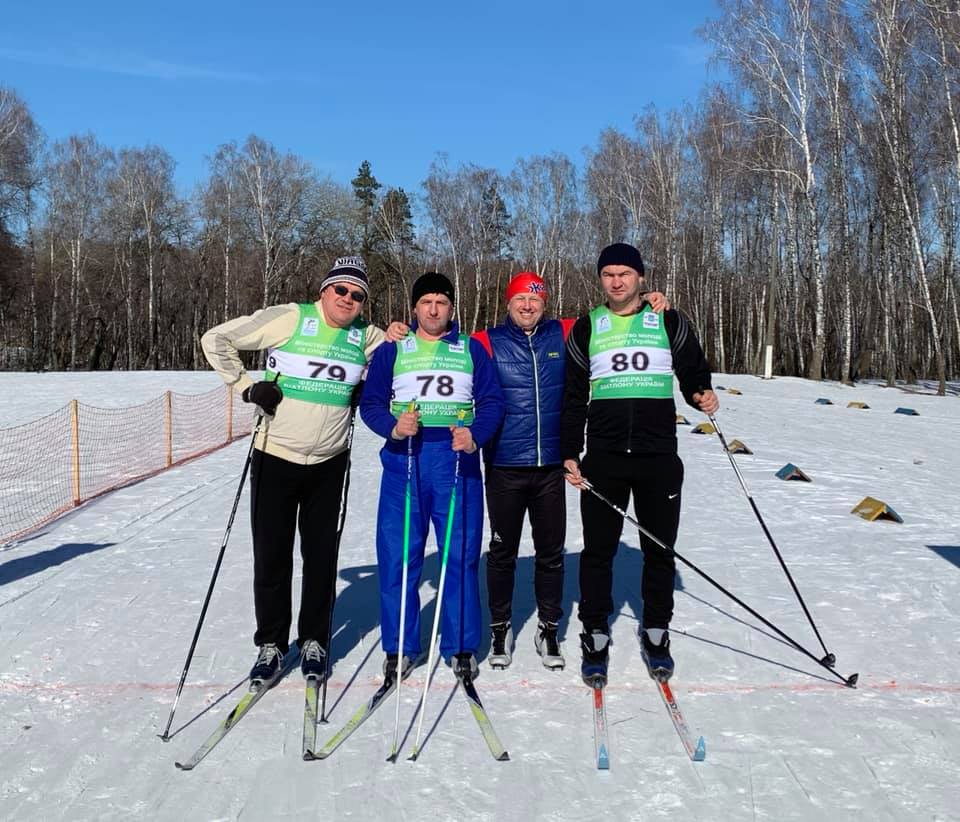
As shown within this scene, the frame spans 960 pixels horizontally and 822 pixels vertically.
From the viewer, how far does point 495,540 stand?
12.4 feet

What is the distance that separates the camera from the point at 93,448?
12062mm

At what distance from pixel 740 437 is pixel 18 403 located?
14.0 m

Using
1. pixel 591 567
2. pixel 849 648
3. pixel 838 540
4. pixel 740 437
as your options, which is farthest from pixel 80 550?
pixel 740 437

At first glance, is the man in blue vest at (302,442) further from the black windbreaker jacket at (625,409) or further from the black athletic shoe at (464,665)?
the black windbreaker jacket at (625,409)

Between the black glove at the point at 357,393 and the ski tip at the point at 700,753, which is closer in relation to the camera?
the ski tip at the point at 700,753

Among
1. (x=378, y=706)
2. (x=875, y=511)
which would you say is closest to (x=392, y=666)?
(x=378, y=706)

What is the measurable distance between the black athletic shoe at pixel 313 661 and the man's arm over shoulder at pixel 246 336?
3.72 ft

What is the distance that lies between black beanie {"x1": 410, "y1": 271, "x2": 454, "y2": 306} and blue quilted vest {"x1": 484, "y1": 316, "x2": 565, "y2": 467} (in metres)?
0.29

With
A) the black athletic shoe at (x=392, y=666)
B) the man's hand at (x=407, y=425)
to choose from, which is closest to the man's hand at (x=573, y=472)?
the man's hand at (x=407, y=425)

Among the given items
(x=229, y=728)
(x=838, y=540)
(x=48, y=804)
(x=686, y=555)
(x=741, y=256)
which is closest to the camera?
(x=48, y=804)

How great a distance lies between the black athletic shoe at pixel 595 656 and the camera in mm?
3451

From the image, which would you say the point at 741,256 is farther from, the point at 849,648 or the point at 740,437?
the point at 849,648

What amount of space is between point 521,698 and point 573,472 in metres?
0.95

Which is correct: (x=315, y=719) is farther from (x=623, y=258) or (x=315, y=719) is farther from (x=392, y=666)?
(x=623, y=258)
